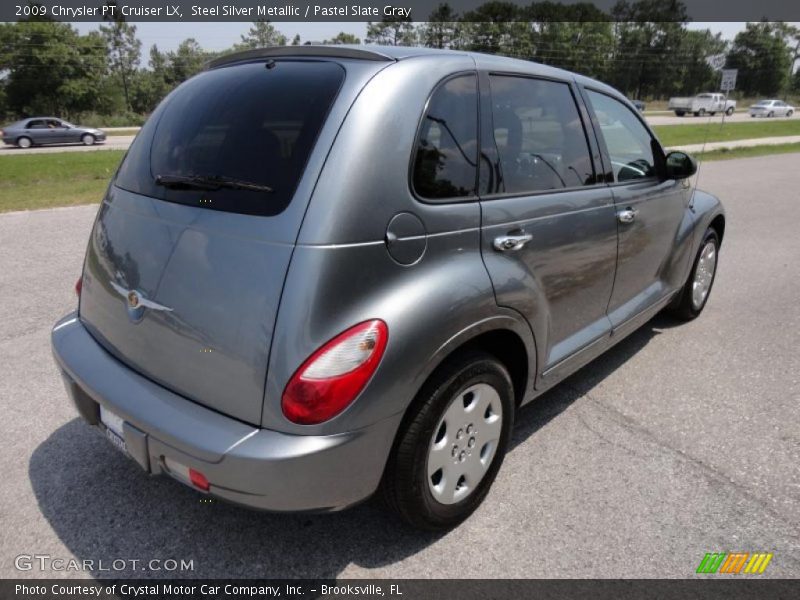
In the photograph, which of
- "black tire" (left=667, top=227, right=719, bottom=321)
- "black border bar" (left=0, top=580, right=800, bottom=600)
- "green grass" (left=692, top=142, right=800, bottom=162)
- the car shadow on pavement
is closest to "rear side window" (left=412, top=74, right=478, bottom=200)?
the car shadow on pavement

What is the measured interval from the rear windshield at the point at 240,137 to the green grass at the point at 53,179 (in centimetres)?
775

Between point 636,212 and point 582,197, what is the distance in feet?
2.10

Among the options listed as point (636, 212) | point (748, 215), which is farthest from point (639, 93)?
point (636, 212)

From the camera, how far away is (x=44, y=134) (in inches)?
981

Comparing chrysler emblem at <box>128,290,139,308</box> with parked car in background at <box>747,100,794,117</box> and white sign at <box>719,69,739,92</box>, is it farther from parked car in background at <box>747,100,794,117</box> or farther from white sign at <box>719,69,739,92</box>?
parked car in background at <box>747,100,794,117</box>

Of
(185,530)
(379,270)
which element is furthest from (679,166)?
(185,530)

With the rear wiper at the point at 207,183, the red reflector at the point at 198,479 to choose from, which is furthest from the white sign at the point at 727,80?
the red reflector at the point at 198,479

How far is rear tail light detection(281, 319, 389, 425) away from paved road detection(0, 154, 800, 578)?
0.81 meters

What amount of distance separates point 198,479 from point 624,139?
10.2 feet

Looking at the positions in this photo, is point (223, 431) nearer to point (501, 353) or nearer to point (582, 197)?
point (501, 353)

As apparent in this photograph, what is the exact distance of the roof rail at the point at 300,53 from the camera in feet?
7.11

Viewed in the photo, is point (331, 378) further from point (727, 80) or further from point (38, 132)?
point (38, 132)

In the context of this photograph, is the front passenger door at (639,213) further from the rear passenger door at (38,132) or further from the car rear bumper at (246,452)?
the rear passenger door at (38,132)

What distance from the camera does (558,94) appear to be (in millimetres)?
2918
